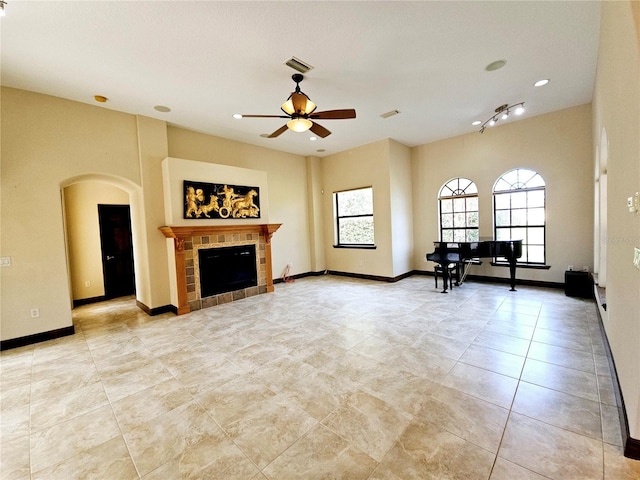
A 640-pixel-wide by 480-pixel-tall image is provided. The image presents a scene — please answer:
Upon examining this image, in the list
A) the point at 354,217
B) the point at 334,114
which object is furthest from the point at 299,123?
the point at 354,217

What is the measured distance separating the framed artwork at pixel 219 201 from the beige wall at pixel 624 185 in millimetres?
5195

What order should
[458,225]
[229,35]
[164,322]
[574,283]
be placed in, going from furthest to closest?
[458,225]
[574,283]
[164,322]
[229,35]

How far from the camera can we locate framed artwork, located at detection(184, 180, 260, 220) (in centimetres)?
475

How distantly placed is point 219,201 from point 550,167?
21.1 feet

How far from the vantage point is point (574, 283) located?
446 cm

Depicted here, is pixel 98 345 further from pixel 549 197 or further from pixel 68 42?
pixel 549 197

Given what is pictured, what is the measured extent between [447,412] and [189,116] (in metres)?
5.42

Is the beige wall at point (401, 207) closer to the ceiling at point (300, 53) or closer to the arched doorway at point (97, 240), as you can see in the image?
the ceiling at point (300, 53)

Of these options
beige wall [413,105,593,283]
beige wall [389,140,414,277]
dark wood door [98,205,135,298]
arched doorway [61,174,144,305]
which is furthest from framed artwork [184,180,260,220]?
beige wall [413,105,593,283]

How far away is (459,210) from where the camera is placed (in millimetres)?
6258

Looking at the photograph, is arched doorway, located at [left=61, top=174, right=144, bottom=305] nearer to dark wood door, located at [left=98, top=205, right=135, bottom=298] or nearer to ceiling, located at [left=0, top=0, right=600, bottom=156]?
dark wood door, located at [left=98, top=205, right=135, bottom=298]

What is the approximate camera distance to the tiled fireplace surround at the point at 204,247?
15.0ft

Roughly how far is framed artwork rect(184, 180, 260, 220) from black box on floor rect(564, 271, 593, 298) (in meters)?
5.93

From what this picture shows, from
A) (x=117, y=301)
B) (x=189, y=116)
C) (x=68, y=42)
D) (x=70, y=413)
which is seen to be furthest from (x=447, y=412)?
(x=117, y=301)
